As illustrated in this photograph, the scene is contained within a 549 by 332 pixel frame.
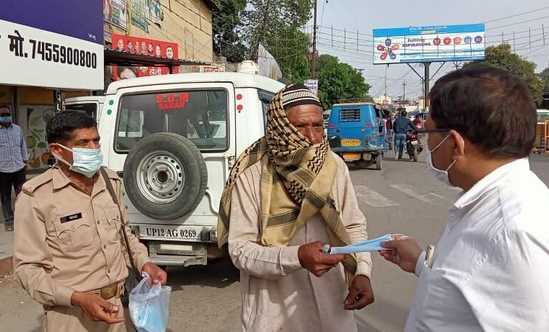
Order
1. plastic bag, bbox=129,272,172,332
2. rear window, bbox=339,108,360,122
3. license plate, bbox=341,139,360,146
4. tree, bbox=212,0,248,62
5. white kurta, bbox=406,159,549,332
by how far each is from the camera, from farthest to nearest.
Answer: tree, bbox=212,0,248,62, rear window, bbox=339,108,360,122, license plate, bbox=341,139,360,146, plastic bag, bbox=129,272,172,332, white kurta, bbox=406,159,549,332

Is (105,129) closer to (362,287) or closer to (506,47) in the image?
(362,287)

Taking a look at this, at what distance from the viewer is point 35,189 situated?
7.82 ft

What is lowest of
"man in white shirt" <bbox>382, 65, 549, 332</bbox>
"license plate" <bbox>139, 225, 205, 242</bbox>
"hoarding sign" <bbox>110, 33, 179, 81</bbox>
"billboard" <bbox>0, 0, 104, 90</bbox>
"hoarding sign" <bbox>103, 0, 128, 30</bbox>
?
"license plate" <bbox>139, 225, 205, 242</bbox>

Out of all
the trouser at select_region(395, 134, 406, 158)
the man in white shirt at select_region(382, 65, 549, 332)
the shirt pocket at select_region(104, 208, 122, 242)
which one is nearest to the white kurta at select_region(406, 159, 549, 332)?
the man in white shirt at select_region(382, 65, 549, 332)

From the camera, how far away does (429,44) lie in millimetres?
44062

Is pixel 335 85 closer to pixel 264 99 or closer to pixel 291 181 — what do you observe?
pixel 264 99

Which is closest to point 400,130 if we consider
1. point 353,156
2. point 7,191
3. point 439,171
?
point 353,156

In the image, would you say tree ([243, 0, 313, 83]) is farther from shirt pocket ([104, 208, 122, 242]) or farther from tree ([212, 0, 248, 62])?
shirt pocket ([104, 208, 122, 242])

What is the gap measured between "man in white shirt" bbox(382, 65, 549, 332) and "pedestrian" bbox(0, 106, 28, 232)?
775 centimetres

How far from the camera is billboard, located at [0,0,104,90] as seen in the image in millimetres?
6762

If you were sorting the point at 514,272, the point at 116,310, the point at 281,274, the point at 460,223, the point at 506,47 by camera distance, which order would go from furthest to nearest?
the point at 506,47 → the point at 116,310 → the point at 281,274 → the point at 460,223 → the point at 514,272

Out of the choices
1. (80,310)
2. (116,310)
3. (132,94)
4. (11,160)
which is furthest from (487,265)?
(11,160)

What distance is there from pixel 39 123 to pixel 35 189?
12.2 m

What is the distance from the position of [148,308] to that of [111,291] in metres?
0.33
